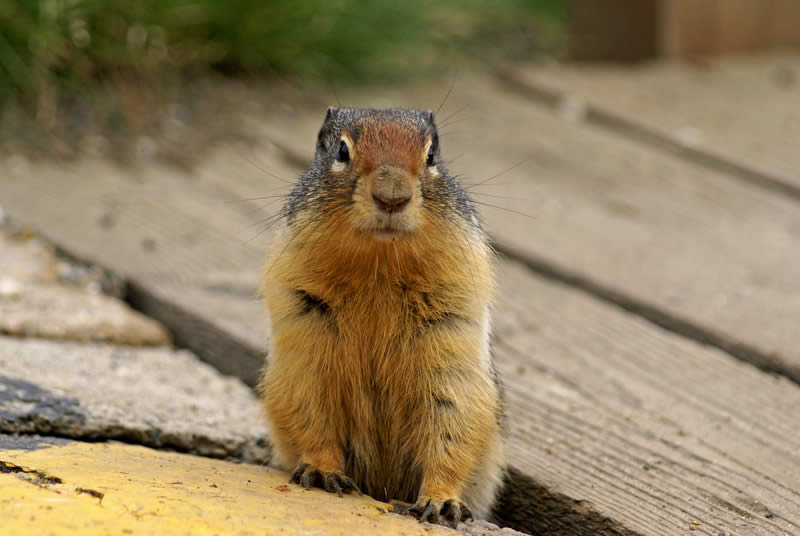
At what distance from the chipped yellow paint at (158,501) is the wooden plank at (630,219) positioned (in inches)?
73.1

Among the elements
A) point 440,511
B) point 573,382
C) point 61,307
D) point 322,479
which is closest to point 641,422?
point 573,382

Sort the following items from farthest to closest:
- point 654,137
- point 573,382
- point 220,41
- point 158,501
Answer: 1. point 220,41
2. point 654,137
3. point 573,382
4. point 158,501

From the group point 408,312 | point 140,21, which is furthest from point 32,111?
point 408,312

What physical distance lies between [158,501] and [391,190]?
0.95 m

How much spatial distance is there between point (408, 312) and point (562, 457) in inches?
27.3

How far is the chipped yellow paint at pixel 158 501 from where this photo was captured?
7.99 feet

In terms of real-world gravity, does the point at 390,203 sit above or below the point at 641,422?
above

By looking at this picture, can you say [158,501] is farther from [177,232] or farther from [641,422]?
[177,232]

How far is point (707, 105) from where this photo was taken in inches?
254

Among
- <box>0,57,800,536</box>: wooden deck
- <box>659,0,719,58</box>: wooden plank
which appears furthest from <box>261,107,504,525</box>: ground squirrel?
<box>659,0,719,58</box>: wooden plank

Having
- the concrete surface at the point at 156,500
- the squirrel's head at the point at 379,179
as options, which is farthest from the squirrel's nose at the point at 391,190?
the concrete surface at the point at 156,500

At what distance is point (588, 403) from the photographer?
3.76m

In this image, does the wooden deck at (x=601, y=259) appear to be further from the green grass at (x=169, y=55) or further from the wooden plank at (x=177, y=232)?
the green grass at (x=169, y=55)

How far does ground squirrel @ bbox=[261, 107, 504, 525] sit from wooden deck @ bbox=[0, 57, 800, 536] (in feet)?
1.08
